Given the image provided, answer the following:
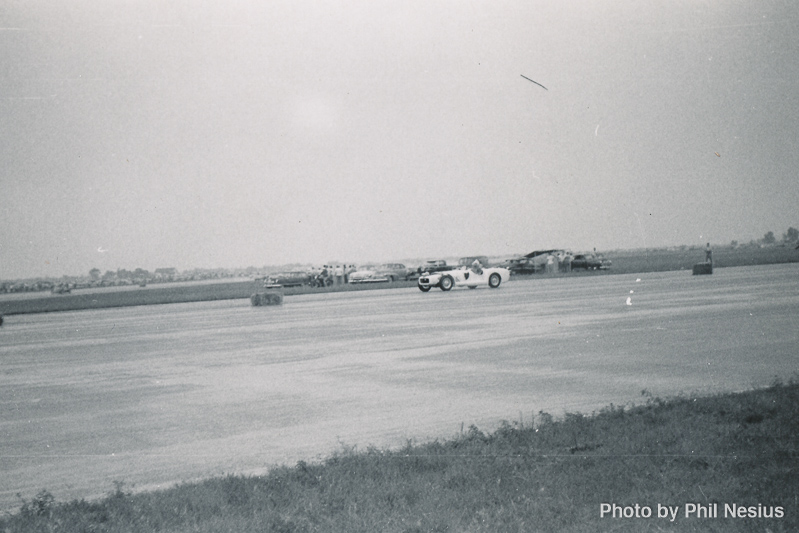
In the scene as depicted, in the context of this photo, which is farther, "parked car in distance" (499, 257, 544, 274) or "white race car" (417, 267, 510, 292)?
"parked car in distance" (499, 257, 544, 274)

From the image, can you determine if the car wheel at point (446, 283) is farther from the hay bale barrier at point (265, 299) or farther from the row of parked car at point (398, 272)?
the row of parked car at point (398, 272)

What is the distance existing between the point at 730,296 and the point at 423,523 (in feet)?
64.1

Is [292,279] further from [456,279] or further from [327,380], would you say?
[327,380]

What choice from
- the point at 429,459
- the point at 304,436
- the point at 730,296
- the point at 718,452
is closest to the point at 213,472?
the point at 304,436

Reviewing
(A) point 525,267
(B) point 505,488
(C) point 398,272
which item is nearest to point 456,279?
(A) point 525,267

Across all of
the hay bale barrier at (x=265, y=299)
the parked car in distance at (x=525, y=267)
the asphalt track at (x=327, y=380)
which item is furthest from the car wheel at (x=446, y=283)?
the parked car in distance at (x=525, y=267)

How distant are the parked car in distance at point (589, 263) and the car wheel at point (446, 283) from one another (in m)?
23.9

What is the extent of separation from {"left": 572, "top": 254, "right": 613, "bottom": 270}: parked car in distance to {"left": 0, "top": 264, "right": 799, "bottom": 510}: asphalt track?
34823mm

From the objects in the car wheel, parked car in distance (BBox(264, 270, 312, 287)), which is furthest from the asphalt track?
parked car in distance (BBox(264, 270, 312, 287))

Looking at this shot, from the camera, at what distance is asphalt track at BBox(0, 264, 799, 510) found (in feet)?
24.1

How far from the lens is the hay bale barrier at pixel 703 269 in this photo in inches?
1432

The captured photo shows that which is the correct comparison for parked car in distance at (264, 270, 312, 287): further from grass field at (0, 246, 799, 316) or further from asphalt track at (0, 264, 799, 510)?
asphalt track at (0, 264, 799, 510)

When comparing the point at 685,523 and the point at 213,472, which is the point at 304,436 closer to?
the point at 213,472

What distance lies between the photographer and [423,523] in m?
5.01
